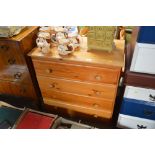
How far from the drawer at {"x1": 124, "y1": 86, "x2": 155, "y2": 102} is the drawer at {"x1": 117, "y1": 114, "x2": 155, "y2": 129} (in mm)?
234

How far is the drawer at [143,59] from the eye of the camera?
992 millimetres

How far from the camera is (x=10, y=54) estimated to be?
139 cm

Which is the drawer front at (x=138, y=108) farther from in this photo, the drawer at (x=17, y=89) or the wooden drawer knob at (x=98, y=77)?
the drawer at (x=17, y=89)

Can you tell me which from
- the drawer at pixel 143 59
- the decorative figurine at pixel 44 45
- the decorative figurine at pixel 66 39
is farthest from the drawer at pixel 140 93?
the decorative figurine at pixel 44 45

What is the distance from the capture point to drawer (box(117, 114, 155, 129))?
140cm

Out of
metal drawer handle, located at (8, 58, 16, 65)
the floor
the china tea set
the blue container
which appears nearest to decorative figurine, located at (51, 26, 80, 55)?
the china tea set

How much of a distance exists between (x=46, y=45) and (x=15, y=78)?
52 centimetres

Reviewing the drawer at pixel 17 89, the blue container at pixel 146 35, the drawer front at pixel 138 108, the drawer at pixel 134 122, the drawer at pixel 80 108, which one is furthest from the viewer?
the drawer at pixel 17 89

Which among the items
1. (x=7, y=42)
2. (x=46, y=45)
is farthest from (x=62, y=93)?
(x=7, y=42)

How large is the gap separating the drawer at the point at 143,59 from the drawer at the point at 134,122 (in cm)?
47

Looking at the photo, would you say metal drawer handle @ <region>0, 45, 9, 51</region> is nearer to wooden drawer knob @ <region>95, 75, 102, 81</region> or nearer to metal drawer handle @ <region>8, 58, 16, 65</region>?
metal drawer handle @ <region>8, 58, 16, 65</region>

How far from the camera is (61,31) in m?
1.34

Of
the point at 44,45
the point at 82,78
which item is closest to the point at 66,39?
the point at 44,45
